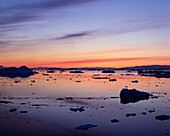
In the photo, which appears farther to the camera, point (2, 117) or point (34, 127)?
point (2, 117)

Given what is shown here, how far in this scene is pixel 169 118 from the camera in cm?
1516

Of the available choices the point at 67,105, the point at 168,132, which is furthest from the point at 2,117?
the point at 168,132

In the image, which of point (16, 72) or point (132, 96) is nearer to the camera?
point (132, 96)

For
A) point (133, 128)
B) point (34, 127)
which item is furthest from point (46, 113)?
point (133, 128)

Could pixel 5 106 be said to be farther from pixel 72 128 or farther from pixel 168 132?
pixel 168 132

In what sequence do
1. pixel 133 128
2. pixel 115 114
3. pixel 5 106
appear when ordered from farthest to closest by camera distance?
pixel 5 106 → pixel 115 114 → pixel 133 128

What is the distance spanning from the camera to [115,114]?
16.5m

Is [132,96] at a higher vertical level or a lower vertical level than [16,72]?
lower

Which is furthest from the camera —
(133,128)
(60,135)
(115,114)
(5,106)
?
(5,106)

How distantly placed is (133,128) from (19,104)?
10.4m

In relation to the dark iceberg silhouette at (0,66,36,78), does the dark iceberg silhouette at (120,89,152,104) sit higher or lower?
lower

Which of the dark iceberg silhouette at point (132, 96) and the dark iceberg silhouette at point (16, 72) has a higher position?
the dark iceberg silhouette at point (16, 72)

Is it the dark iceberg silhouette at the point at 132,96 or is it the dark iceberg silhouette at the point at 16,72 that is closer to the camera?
the dark iceberg silhouette at the point at 132,96

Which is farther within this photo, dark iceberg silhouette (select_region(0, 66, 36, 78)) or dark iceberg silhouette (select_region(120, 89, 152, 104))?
dark iceberg silhouette (select_region(0, 66, 36, 78))
